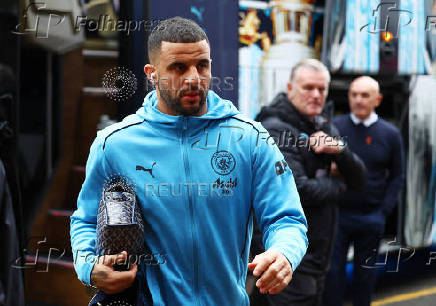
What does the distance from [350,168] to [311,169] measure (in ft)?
1.17

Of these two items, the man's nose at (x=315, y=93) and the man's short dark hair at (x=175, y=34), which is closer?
the man's short dark hair at (x=175, y=34)

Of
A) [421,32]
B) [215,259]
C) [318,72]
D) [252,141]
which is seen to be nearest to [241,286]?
[215,259]

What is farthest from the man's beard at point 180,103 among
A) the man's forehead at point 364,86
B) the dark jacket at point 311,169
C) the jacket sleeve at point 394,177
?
the man's forehead at point 364,86

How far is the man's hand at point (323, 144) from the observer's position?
13.9 ft

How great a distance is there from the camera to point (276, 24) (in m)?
5.93

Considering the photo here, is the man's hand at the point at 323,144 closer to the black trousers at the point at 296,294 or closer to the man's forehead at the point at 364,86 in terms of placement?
the black trousers at the point at 296,294

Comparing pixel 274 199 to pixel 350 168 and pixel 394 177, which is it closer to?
pixel 350 168

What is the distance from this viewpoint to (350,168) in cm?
448

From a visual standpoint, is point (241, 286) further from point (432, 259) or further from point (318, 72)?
point (432, 259)

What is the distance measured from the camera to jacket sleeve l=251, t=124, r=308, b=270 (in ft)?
7.42

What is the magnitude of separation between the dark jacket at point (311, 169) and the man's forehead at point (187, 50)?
1806 millimetres

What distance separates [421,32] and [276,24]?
148 centimetres

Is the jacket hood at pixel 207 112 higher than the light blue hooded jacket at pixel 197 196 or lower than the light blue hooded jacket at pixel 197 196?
higher

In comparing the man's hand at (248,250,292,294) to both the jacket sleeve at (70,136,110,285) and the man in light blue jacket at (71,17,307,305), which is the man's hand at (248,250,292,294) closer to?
the man in light blue jacket at (71,17,307,305)
